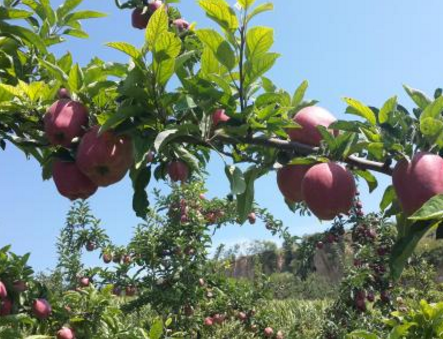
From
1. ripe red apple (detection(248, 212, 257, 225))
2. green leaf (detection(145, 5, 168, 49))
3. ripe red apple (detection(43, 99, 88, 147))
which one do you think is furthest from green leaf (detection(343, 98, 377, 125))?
ripe red apple (detection(248, 212, 257, 225))

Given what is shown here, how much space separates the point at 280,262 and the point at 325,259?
5.43 metres

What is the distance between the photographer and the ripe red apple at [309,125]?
1570 mm

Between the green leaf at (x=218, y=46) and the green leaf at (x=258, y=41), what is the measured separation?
0.06 meters

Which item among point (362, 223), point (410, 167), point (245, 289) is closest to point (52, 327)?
point (410, 167)

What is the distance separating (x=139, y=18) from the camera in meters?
3.40

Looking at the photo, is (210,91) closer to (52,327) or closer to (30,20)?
(30,20)

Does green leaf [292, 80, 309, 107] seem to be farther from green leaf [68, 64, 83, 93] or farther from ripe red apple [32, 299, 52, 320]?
ripe red apple [32, 299, 52, 320]

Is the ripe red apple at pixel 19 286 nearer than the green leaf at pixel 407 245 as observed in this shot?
No

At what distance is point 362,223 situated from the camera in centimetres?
682

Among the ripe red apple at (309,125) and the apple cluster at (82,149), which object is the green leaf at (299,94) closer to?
the ripe red apple at (309,125)

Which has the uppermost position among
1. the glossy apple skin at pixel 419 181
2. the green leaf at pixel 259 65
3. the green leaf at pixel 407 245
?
the green leaf at pixel 259 65

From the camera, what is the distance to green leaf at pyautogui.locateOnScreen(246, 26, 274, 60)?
1380mm

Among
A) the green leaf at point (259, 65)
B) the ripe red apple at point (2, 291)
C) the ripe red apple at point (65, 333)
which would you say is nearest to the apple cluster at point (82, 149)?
the green leaf at point (259, 65)

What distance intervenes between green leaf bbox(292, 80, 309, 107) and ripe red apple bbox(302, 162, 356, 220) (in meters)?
0.37
